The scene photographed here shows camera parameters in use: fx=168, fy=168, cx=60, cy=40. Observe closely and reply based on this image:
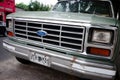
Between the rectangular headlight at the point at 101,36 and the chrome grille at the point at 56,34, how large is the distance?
173mm

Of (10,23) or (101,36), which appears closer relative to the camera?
(101,36)

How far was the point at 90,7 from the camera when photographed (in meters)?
3.98

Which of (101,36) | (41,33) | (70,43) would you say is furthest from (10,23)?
(101,36)

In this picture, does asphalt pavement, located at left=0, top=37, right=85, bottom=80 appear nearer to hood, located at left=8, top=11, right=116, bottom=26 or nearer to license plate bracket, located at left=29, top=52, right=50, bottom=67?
license plate bracket, located at left=29, top=52, right=50, bottom=67

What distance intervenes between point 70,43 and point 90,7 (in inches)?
65.3

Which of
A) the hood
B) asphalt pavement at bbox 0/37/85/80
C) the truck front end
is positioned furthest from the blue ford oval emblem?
asphalt pavement at bbox 0/37/85/80

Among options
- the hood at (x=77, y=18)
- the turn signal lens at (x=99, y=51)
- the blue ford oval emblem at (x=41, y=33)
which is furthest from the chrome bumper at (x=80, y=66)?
the hood at (x=77, y=18)

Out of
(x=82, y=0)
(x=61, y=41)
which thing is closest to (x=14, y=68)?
(x=61, y=41)

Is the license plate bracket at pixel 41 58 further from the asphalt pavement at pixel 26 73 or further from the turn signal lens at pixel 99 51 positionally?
the turn signal lens at pixel 99 51

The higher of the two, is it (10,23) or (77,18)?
(77,18)

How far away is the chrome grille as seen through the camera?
2.56 m

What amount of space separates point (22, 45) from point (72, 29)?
1066 millimetres

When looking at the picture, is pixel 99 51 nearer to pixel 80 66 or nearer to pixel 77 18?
pixel 80 66

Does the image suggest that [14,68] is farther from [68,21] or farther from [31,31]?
[68,21]
